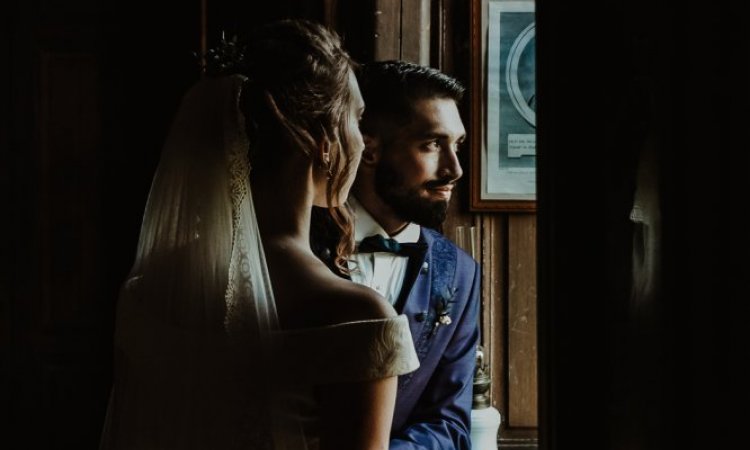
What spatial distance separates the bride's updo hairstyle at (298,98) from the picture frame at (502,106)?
4.20ft

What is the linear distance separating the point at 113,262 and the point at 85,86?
0.64m

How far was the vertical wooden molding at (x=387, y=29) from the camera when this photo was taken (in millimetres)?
2617

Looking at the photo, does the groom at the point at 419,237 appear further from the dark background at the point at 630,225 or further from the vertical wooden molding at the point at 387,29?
the dark background at the point at 630,225

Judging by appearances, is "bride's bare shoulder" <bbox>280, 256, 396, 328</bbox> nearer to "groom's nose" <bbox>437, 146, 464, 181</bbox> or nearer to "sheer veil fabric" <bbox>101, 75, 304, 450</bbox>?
"sheer veil fabric" <bbox>101, 75, 304, 450</bbox>

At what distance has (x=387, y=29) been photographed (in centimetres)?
262

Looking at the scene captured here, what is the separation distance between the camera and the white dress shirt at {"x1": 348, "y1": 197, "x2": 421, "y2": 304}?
227 cm

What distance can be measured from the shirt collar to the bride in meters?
0.83

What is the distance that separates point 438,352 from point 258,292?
98cm

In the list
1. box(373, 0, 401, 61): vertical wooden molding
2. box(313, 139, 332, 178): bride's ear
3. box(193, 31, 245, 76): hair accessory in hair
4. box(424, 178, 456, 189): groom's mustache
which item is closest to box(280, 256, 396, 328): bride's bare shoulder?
box(313, 139, 332, 178): bride's ear

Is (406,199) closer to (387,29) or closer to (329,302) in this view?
(387,29)

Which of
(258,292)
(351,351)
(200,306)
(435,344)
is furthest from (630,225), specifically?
(435,344)

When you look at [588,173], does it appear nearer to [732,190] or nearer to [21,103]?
[732,190]

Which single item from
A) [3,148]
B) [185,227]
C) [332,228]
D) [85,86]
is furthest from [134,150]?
[185,227]

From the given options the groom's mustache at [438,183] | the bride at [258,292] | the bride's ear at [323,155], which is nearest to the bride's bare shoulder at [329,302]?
the bride at [258,292]
